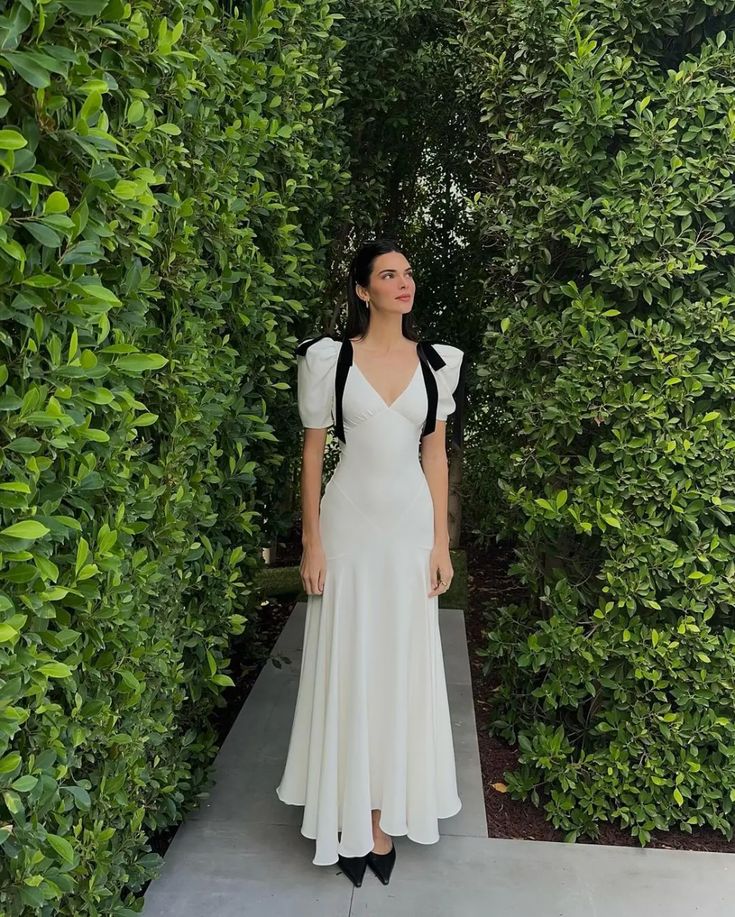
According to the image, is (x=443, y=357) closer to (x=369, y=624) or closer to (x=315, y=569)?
(x=315, y=569)

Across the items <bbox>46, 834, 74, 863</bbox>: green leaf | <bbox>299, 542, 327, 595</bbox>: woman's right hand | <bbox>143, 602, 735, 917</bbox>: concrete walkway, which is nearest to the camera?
<bbox>46, 834, 74, 863</bbox>: green leaf

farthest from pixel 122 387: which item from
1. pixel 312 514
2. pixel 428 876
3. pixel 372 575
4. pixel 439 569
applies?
pixel 428 876

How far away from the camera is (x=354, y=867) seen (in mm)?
2955

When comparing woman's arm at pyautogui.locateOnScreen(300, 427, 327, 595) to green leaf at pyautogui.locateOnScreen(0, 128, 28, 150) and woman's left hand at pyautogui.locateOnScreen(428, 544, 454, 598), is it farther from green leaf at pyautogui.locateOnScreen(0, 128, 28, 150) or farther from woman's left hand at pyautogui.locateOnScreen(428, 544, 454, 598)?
green leaf at pyautogui.locateOnScreen(0, 128, 28, 150)

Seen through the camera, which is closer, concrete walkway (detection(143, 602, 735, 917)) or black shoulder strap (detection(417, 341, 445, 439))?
concrete walkway (detection(143, 602, 735, 917))

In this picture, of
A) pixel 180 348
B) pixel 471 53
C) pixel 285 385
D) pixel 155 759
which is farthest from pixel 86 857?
pixel 471 53

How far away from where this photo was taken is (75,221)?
5.42ft

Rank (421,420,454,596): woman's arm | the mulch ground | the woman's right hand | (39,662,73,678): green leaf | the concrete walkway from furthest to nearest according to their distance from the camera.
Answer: the mulch ground → (421,420,454,596): woman's arm → the woman's right hand → the concrete walkway → (39,662,73,678): green leaf

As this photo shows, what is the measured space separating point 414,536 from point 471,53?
8.77 feet

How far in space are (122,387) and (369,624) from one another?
137 cm

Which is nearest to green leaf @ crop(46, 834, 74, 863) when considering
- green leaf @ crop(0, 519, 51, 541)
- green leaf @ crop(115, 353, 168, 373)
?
green leaf @ crop(0, 519, 51, 541)

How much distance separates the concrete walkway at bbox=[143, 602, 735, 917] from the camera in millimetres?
2826

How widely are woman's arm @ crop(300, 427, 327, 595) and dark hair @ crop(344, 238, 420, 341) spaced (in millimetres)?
413

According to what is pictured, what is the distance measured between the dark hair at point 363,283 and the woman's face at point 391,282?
29 mm
